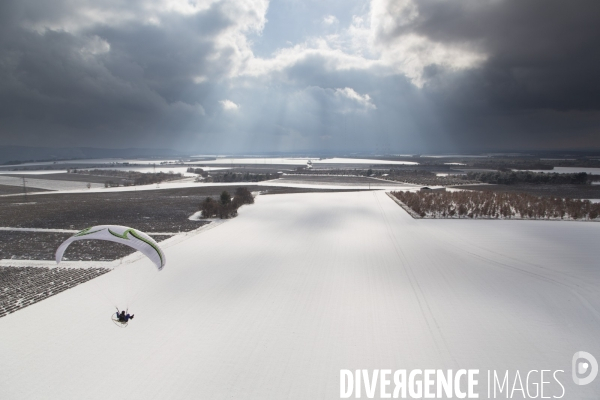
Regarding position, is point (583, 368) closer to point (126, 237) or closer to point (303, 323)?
point (303, 323)

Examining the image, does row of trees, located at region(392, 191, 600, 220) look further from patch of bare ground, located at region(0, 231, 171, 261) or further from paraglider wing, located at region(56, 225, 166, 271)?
paraglider wing, located at region(56, 225, 166, 271)

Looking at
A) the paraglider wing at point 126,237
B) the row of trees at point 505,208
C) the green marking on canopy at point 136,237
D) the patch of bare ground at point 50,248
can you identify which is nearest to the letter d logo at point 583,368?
the paraglider wing at point 126,237

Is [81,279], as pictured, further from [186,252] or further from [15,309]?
[186,252]

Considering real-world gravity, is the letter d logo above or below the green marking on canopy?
below

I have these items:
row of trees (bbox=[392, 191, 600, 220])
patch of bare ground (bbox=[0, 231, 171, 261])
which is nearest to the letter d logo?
patch of bare ground (bbox=[0, 231, 171, 261])

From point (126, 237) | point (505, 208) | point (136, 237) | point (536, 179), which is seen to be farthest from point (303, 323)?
point (536, 179)

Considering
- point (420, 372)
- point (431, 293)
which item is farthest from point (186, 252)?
point (420, 372)
